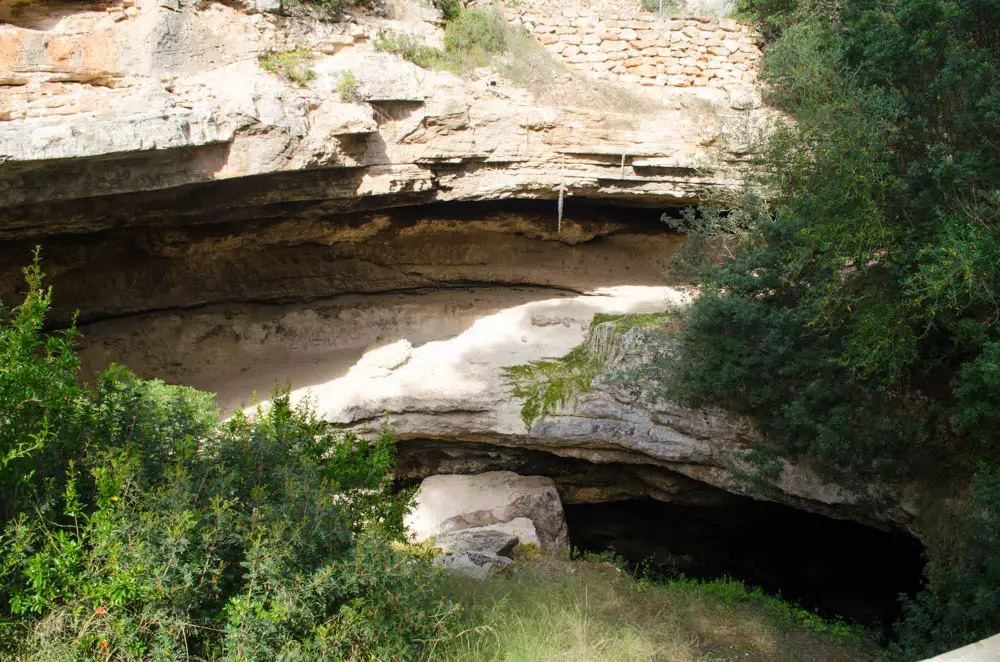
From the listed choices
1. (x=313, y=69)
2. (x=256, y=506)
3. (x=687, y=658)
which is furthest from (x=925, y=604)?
(x=313, y=69)

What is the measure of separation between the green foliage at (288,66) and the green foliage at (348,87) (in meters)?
0.37

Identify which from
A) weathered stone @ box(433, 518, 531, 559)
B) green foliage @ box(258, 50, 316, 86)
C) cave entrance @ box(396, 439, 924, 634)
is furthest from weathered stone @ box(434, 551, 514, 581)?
green foliage @ box(258, 50, 316, 86)

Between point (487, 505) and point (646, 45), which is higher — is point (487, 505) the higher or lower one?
the lower one

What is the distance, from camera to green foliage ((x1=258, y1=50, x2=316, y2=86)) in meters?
9.55

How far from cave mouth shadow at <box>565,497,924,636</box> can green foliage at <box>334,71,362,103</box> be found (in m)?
6.74

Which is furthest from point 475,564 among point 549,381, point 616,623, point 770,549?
point 770,549

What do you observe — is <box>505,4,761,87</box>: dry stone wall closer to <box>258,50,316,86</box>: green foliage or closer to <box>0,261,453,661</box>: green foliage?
<box>258,50,316,86</box>: green foliage

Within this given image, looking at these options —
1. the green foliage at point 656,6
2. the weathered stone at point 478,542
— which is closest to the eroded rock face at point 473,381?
the weathered stone at point 478,542

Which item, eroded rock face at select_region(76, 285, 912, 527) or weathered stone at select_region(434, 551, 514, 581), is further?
eroded rock face at select_region(76, 285, 912, 527)

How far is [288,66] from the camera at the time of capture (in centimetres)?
964

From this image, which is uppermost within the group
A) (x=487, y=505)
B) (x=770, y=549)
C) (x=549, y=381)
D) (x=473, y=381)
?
(x=549, y=381)

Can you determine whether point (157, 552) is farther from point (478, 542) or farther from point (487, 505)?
point (487, 505)

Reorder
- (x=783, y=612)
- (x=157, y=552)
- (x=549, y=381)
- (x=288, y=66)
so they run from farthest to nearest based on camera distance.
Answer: (x=288, y=66), (x=549, y=381), (x=783, y=612), (x=157, y=552)

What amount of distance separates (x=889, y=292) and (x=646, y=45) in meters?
7.24
